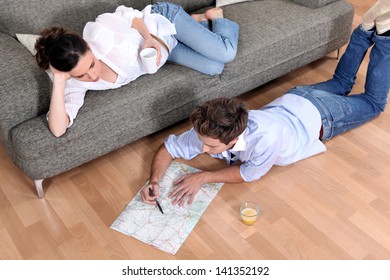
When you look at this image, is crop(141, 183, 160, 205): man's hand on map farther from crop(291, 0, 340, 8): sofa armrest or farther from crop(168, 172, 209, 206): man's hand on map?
crop(291, 0, 340, 8): sofa armrest

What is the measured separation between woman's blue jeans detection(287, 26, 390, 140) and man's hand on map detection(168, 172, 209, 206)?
0.65m

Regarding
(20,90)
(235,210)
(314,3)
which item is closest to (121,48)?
(20,90)

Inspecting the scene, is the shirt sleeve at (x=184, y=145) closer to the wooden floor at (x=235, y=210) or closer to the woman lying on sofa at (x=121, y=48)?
the wooden floor at (x=235, y=210)

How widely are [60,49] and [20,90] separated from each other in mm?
304

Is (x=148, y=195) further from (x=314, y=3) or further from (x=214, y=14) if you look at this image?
(x=314, y=3)

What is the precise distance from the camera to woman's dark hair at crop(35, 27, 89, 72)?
1792 millimetres

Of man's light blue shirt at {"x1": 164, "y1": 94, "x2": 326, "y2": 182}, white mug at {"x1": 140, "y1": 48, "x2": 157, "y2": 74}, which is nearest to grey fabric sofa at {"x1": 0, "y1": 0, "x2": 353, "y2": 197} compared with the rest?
white mug at {"x1": 140, "y1": 48, "x2": 157, "y2": 74}

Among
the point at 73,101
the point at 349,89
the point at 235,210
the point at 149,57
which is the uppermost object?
the point at 149,57

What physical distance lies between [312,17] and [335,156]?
80 cm

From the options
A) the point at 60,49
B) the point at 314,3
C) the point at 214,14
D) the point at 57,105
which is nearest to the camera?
the point at 60,49

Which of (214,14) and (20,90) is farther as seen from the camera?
(214,14)

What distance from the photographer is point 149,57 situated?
80.1 inches

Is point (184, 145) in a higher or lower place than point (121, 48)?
lower

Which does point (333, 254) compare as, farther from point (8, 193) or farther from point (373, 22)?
point (8, 193)
